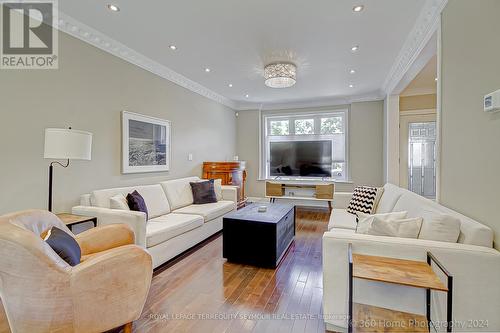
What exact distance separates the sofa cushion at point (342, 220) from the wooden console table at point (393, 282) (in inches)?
37.2

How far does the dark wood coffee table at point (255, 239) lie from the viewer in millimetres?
2801

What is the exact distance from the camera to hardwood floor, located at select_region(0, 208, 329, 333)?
183 cm

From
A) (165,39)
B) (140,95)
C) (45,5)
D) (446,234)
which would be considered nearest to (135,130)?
(140,95)

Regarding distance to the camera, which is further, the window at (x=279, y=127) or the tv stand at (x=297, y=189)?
the window at (x=279, y=127)

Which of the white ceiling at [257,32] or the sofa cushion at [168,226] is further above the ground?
the white ceiling at [257,32]

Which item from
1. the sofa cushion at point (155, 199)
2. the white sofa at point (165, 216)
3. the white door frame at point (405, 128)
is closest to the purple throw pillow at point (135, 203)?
the white sofa at point (165, 216)

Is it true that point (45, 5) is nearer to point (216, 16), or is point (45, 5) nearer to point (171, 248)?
point (216, 16)

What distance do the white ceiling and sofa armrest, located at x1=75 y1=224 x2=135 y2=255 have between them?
7.14ft

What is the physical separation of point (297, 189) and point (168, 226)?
3825mm

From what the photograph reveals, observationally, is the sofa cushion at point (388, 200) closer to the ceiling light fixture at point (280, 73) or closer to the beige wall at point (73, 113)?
the ceiling light fixture at point (280, 73)

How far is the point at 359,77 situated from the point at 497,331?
4.07m

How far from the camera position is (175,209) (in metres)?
3.88

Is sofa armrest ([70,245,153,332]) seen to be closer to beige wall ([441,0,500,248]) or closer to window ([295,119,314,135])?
beige wall ([441,0,500,248])

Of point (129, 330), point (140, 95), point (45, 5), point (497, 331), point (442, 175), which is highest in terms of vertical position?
point (45, 5)
